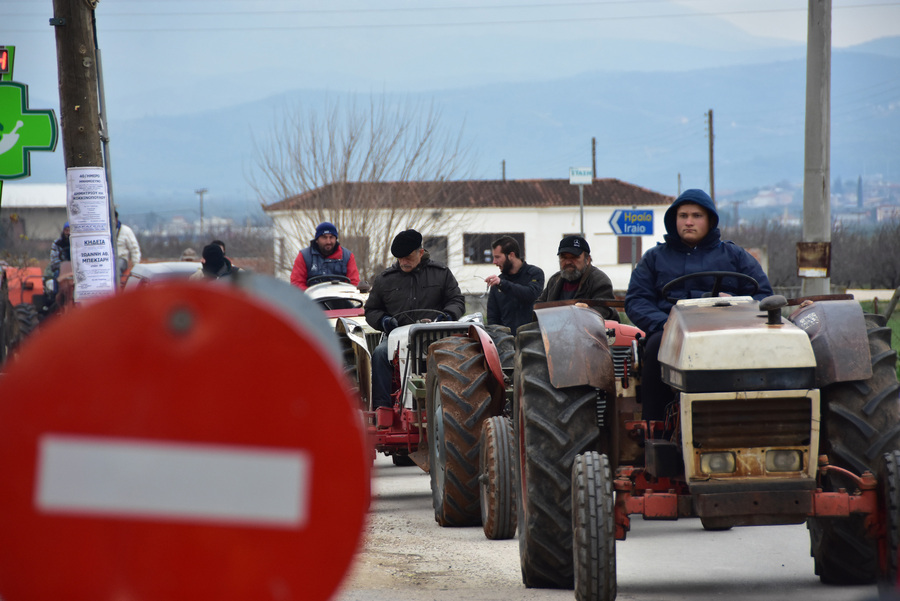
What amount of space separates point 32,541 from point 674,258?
192 inches

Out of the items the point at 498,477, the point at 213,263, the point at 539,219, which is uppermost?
the point at 539,219

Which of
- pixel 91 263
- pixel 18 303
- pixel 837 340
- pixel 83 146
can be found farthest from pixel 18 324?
pixel 837 340

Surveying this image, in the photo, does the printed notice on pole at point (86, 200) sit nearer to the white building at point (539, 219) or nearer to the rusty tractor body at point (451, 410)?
the rusty tractor body at point (451, 410)

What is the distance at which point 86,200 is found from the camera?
28.8 ft

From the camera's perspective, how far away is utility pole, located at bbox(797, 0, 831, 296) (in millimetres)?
10969

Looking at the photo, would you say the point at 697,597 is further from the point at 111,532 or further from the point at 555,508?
the point at 111,532

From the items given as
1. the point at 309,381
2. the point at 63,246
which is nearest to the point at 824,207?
the point at 309,381

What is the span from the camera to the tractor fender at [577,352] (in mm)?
5828

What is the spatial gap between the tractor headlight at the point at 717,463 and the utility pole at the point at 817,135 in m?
6.10

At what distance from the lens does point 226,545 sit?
2.13 metres

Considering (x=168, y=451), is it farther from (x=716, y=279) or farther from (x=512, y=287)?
(x=512, y=287)

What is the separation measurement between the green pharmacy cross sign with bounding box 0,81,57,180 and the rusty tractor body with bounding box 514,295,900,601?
6147 mm

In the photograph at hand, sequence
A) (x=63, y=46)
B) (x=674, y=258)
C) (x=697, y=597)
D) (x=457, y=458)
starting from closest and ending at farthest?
(x=697, y=597) → (x=674, y=258) → (x=457, y=458) → (x=63, y=46)

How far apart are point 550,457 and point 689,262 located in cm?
146
